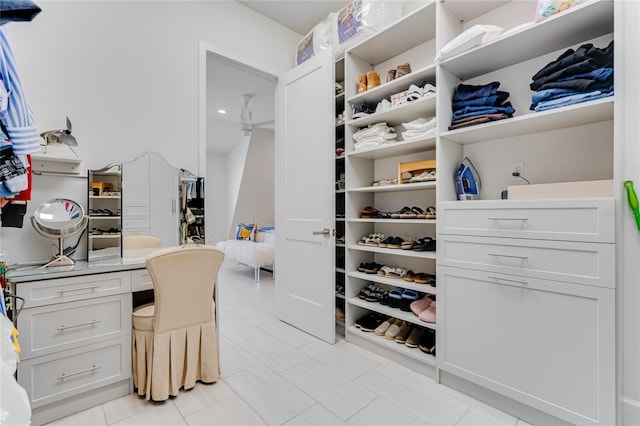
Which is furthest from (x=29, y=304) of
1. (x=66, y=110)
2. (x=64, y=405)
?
(x=66, y=110)

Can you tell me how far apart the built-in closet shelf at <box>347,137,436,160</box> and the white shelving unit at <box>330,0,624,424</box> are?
14mm

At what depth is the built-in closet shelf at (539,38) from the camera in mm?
1434

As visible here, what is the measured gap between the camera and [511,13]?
1.89 meters

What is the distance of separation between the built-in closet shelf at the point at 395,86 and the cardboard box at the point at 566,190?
985mm

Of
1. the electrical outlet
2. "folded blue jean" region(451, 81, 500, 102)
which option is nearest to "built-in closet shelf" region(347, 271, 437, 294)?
the electrical outlet

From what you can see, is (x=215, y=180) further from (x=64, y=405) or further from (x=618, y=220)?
(x=618, y=220)

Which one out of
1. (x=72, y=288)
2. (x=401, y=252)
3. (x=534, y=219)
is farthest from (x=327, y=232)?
(x=72, y=288)

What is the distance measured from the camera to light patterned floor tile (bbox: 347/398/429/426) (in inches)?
61.6

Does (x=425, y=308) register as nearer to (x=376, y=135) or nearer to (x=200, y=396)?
(x=376, y=135)

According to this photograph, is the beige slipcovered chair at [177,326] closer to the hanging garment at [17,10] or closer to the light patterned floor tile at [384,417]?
the light patterned floor tile at [384,417]

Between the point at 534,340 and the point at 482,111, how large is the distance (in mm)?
1307

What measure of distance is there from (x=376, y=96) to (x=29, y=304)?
2.61m

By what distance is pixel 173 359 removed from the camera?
1.76 meters

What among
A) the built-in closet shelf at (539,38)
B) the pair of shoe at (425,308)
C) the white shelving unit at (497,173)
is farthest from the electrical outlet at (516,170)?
the pair of shoe at (425,308)
